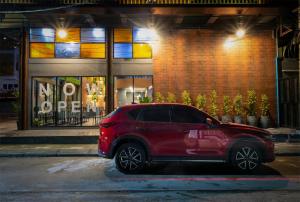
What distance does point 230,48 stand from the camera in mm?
19938

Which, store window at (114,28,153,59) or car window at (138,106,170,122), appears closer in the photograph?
car window at (138,106,170,122)

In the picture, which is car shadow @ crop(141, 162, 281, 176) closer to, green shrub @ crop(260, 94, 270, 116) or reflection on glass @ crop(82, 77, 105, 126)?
green shrub @ crop(260, 94, 270, 116)

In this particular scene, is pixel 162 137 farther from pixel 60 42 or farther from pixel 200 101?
pixel 60 42

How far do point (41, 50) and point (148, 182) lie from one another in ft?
44.5

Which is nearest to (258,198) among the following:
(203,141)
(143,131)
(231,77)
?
(203,141)

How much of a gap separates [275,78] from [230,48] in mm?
2884

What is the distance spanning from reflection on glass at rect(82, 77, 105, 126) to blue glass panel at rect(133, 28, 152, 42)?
2.84 m

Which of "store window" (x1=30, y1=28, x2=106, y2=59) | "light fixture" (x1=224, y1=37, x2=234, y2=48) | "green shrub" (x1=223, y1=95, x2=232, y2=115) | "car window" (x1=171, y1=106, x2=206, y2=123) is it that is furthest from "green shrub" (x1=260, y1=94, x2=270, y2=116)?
"car window" (x1=171, y1=106, x2=206, y2=123)

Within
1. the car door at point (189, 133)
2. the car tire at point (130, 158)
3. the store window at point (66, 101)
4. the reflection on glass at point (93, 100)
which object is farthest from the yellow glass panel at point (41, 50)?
the car door at point (189, 133)

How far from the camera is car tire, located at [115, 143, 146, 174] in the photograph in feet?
31.4

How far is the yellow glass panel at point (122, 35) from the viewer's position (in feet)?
65.6

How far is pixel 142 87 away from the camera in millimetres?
20094

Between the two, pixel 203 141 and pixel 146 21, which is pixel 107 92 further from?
pixel 203 141

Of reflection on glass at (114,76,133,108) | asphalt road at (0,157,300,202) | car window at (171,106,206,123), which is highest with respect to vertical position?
reflection on glass at (114,76,133,108)
